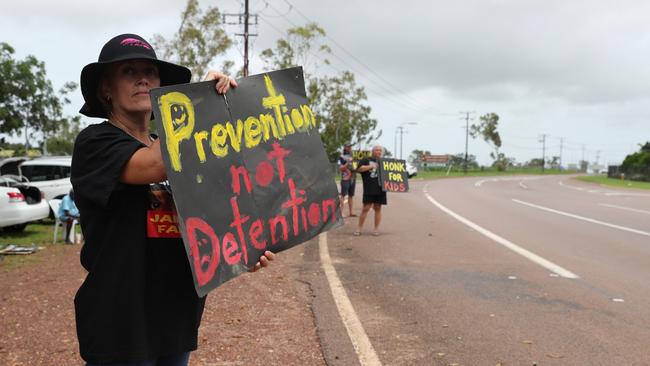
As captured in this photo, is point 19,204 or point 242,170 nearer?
point 242,170

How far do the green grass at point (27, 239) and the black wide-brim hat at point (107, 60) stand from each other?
6823 millimetres

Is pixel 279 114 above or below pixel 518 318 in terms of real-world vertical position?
above

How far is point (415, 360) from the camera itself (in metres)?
4.22

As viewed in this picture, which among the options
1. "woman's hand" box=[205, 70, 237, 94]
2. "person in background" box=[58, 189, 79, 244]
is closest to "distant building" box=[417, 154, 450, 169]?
"person in background" box=[58, 189, 79, 244]

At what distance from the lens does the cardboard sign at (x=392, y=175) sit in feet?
40.4

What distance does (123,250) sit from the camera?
1.96 m

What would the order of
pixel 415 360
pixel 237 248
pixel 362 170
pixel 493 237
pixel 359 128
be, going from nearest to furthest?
1. pixel 237 248
2. pixel 415 360
3. pixel 493 237
4. pixel 362 170
5. pixel 359 128

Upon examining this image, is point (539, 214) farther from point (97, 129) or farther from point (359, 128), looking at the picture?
point (359, 128)

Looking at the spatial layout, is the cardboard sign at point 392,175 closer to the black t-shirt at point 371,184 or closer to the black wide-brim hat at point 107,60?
the black t-shirt at point 371,184

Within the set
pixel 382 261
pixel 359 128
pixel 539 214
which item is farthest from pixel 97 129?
pixel 359 128

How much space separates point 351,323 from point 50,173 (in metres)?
11.7

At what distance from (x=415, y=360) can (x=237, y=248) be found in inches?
95.3

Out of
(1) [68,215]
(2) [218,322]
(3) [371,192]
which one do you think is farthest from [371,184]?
(2) [218,322]

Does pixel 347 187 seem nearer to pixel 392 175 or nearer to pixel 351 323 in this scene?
pixel 392 175
